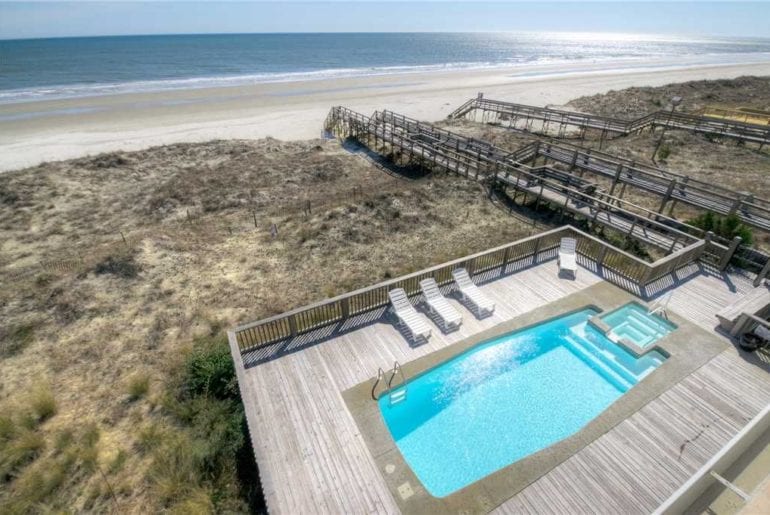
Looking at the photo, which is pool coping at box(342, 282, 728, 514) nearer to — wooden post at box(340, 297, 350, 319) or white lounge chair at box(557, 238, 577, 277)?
white lounge chair at box(557, 238, 577, 277)

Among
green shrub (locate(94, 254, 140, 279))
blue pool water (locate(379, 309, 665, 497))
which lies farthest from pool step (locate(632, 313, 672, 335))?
green shrub (locate(94, 254, 140, 279))

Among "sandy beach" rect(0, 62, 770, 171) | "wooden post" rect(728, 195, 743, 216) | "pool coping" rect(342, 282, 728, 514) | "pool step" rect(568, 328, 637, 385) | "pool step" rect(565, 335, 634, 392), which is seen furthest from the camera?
"sandy beach" rect(0, 62, 770, 171)

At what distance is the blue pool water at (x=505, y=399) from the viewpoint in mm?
7586

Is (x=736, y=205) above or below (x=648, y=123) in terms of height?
above

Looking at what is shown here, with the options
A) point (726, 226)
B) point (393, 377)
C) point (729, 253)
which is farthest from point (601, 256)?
point (393, 377)

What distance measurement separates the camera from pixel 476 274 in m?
12.1

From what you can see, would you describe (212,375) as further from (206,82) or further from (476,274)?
(206,82)

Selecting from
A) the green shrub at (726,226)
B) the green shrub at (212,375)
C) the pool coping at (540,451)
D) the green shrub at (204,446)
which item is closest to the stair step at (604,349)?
the pool coping at (540,451)

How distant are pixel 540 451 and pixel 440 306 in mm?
4340

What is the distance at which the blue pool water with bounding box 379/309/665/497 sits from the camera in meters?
7.59

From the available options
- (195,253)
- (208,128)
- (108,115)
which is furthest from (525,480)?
(108,115)

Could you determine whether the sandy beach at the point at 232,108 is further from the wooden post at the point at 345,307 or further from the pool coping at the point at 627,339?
the pool coping at the point at 627,339

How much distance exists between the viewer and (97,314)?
40.6 feet

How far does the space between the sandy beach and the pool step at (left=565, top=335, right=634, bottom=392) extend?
3217 cm
